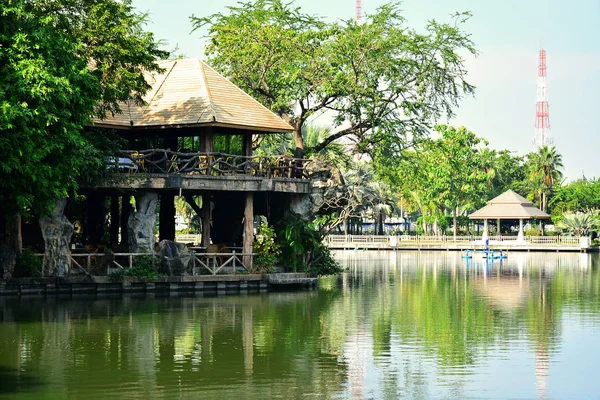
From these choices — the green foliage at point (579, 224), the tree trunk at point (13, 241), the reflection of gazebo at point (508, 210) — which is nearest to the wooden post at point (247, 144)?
the tree trunk at point (13, 241)

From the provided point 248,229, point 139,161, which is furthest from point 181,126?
point 248,229

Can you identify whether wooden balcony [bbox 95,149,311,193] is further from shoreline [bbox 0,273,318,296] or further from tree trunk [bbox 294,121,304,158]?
tree trunk [bbox 294,121,304,158]

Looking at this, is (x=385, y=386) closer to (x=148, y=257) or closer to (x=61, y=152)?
(x=61, y=152)

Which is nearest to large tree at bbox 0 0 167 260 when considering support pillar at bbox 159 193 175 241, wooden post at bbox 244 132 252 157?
wooden post at bbox 244 132 252 157

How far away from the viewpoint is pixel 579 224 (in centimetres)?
8025

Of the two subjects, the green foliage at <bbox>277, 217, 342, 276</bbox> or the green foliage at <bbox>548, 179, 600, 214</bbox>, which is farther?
the green foliage at <bbox>548, 179, 600, 214</bbox>

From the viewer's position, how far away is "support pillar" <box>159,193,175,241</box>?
41906mm

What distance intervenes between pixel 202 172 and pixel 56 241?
6.07 m

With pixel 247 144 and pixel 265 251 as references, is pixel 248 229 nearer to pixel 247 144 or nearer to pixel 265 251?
pixel 265 251

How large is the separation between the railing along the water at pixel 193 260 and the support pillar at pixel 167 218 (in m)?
5.68

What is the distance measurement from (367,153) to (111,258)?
1443 centimetres

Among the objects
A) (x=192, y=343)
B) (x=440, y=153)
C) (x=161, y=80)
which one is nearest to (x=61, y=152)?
(x=192, y=343)

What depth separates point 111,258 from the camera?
3306 cm

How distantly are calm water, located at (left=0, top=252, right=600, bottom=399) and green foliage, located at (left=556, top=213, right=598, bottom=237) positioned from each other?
44.4m
